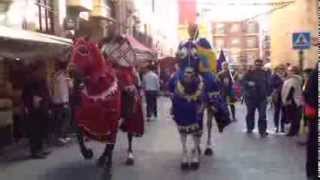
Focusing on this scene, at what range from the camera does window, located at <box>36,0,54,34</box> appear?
19923mm

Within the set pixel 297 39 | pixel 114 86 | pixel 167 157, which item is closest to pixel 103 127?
pixel 114 86

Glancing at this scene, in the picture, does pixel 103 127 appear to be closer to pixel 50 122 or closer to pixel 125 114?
pixel 125 114

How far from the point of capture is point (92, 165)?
36.0 ft

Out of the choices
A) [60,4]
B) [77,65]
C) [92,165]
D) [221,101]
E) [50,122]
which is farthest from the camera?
[60,4]

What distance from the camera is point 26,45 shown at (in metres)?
13.1

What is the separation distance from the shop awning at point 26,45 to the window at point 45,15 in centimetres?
514

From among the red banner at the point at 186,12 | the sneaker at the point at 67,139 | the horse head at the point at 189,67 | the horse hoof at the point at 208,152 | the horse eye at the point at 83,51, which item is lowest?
the sneaker at the point at 67,139

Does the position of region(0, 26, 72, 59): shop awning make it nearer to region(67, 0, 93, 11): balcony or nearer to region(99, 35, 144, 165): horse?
region(99, 35, 144, 165): horse

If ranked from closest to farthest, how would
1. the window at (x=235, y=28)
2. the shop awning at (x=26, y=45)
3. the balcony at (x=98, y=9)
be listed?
1. the shop awning at (x=26, y=45)
2. the balcony at (x=98, y=9)
3. the window at (x=235, y=28)

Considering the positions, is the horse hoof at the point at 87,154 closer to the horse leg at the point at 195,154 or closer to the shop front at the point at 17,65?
the horse leg at the point at 195,154

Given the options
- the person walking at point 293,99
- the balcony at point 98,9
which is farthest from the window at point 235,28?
the person walking at point 293,99

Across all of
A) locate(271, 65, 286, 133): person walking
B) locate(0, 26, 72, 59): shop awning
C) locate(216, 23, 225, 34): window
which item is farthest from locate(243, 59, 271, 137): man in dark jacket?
locate(216, 23, 225, 34): window

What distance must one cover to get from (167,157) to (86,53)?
3.00 m

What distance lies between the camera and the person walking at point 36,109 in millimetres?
12398
